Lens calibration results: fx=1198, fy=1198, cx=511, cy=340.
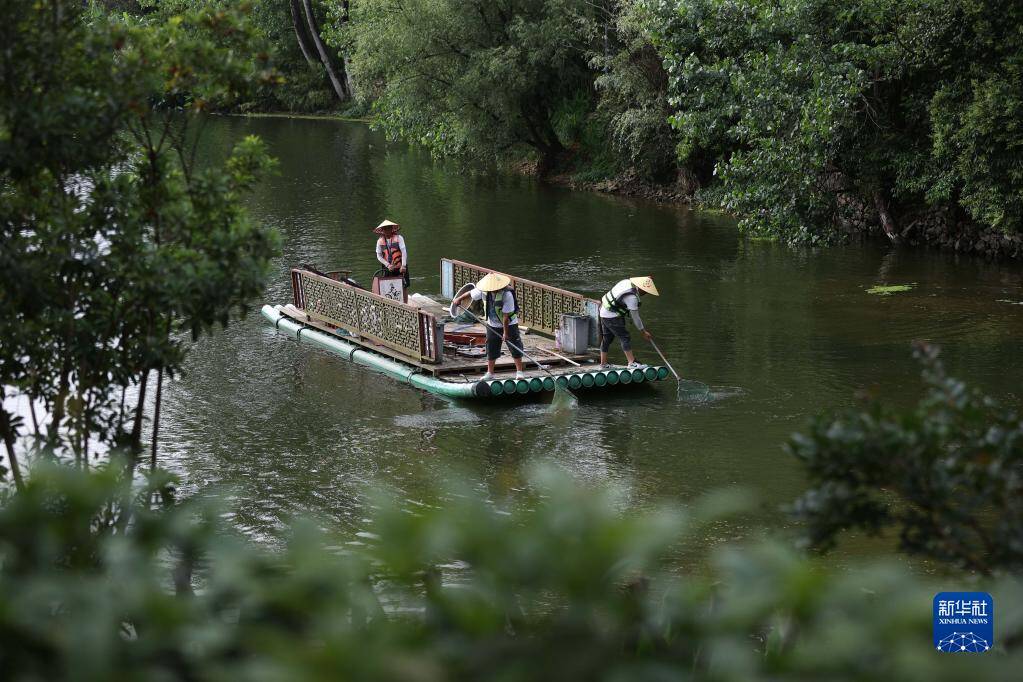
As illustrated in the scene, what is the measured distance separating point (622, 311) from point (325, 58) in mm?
45259

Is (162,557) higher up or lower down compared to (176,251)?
lower down

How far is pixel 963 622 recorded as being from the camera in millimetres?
6090

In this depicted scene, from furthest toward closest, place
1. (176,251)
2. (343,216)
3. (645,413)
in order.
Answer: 1. (343,216)
2. (645,413)
3. (176,251)

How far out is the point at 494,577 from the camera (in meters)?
A: 3.06

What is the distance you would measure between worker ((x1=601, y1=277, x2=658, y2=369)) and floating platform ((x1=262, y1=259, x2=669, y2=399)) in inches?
14.1

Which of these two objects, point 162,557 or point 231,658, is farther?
point 162,557

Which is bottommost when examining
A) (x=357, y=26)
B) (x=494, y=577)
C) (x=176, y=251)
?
(x=494, y=577)

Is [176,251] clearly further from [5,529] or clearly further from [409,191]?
[409,191]

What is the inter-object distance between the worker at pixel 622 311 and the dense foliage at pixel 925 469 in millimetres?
10152

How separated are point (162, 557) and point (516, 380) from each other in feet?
19.3

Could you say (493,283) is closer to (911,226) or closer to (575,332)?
(575,332)

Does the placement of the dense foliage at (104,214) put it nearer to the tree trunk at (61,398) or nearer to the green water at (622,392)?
the tree trunk at (61,398)

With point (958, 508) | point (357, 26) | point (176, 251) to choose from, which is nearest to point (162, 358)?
point (176, 251)

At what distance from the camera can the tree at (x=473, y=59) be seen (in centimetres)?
3512
